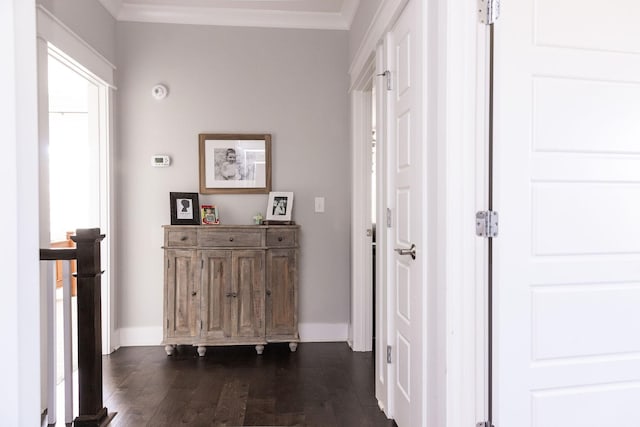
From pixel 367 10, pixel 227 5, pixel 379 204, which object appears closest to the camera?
pixel 379 204

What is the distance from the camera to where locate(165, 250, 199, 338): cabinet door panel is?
3230 millimetres

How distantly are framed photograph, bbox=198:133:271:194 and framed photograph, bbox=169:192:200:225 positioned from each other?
0.15 meters

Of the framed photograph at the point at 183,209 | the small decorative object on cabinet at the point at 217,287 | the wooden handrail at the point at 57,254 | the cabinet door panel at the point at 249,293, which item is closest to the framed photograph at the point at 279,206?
the small decorative object on cabinet at the point at 217,287

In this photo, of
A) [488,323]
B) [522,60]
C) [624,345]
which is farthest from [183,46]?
[624,345]

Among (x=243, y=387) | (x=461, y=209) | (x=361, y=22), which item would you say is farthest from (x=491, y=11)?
(x=243, y=387)

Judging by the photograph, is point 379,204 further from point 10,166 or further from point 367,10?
point 10,166

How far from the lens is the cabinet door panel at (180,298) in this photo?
323 cm

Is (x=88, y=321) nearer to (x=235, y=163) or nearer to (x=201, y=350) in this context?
(x=201, y=350)

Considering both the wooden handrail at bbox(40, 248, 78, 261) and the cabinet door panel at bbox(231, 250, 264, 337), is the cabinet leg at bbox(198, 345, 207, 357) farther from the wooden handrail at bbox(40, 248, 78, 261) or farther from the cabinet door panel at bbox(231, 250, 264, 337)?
the wooden handrail at bbox(40, 248, 78, 261)

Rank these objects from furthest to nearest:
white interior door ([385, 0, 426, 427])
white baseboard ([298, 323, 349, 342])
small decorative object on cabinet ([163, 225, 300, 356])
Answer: white baseboard ([298, 323, 349, 342]) → small decorative object on cabinet ([163, 225, 300, 356]) → white interior door ([385, 0, 426, 427])

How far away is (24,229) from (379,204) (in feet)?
5.95

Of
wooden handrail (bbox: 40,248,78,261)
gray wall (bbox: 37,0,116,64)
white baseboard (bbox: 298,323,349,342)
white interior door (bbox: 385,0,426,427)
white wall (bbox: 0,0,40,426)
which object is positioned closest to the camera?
white wall (bbox: 0,0,40,426)

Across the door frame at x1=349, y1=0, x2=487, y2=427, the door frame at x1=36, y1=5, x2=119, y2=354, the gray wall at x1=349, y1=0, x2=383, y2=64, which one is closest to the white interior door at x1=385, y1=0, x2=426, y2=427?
the door frame at x1=349, y1=0, x2=487, y2=427

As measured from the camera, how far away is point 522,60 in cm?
155
